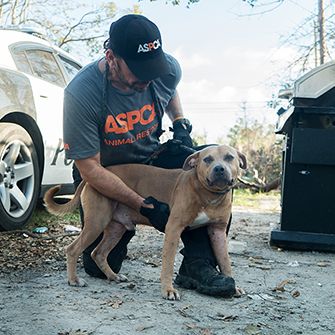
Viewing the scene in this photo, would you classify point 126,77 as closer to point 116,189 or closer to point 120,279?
point 116,189

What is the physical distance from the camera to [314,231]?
15.2ft

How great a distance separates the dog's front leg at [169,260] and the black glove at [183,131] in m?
0.85

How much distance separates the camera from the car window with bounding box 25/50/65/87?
530 cm

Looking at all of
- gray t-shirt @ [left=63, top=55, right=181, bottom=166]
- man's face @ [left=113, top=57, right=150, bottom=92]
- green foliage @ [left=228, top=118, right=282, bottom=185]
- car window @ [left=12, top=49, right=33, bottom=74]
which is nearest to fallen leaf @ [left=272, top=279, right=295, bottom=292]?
gray t-shirt @ [left=63, top=55, right=181, bottom=166]

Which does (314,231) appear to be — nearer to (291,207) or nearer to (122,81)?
(291,207)

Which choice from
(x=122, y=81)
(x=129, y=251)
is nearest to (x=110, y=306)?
(x=122, y=81)

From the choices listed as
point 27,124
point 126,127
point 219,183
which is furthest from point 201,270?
point 27,124

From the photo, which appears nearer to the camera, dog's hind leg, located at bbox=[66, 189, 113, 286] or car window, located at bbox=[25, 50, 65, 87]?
dog's hind leg, located at bbox=[66, 189, 113, 286]

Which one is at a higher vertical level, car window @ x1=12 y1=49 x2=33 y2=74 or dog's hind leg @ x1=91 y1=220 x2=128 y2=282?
car window @ x1=12 y1=49 x2=33 y2=74

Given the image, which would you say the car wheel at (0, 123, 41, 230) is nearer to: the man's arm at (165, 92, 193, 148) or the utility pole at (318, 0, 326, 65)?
the man's arm at (165, 92, 193, 148)

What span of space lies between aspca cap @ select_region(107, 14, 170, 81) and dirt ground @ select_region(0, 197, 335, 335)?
1233 millimetres

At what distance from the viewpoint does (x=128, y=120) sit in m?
3.52

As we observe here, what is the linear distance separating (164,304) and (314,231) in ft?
6.94

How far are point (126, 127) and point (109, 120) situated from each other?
A: 14 centimetres
